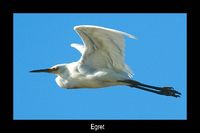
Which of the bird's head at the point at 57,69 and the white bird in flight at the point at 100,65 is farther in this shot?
the bird's head at the point at 57,69

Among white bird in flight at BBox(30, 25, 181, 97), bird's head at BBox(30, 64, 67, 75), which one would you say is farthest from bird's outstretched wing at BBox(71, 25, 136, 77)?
bird's head at BBox(30, 64, 67, 75)

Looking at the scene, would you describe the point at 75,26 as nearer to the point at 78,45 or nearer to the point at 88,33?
the point at 88,33

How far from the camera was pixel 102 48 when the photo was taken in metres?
11.0

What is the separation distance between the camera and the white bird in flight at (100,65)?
10.7 meters

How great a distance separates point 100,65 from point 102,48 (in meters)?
0.31

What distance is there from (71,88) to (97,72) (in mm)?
595

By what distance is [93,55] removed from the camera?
11.1 meters

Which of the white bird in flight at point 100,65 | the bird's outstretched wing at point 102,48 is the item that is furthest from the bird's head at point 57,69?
the bird's outstretched wing at point 102,48

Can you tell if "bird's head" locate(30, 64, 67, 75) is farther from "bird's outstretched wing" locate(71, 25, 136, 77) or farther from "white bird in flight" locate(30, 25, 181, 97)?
"bird's outstretched wing" locate(71, 25, 136, 77)

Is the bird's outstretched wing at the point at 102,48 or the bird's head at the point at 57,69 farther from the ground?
the bird's outstretched wing at the point at 102,48

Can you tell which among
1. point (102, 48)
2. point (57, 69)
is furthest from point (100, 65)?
point (57, 69)

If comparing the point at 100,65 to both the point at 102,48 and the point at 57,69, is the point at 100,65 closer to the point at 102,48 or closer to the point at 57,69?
the point at 102,48

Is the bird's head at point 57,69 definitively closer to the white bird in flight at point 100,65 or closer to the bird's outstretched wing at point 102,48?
the white bird in flight at point 100,65

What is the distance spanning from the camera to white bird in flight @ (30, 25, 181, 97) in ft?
35.2
